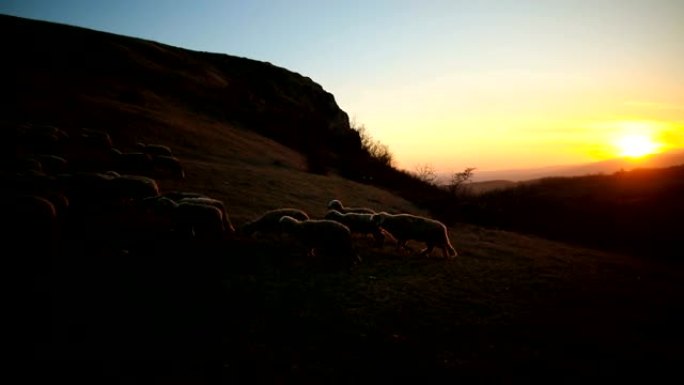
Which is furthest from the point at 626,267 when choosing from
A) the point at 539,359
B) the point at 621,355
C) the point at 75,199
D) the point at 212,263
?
the point at 75,199

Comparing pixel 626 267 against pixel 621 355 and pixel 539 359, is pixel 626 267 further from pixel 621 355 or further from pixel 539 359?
pixel 539 359

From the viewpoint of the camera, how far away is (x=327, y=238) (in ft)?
31.4

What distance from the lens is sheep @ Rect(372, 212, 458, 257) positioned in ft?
36.0

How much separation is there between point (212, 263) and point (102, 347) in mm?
3304

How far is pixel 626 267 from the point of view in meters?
12.8

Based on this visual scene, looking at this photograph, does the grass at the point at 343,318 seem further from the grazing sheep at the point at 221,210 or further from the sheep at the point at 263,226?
the grazing sheep at the point at 221,210

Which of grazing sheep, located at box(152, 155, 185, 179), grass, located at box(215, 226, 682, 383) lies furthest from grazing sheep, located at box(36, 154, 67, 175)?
grass, located at box(215, 226, 682, 383)

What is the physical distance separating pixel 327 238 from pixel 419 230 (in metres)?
2.77

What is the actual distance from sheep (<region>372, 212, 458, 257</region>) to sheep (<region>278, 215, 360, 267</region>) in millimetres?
2099

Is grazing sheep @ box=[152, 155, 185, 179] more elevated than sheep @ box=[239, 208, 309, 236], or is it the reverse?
grazing sheep @ box=[152, 155, 185, 179]

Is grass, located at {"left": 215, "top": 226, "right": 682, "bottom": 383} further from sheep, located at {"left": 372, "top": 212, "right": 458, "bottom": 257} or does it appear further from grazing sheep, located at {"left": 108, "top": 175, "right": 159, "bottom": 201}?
grazing sheep, located at {"left": 108, "top": 175, "right": 159, "bottom": 201}

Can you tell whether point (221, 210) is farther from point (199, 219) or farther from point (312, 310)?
point (312, 310)

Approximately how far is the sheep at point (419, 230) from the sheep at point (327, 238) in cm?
210

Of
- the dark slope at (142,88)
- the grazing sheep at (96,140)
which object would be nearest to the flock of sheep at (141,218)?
the grazing sheep at (96,140)
